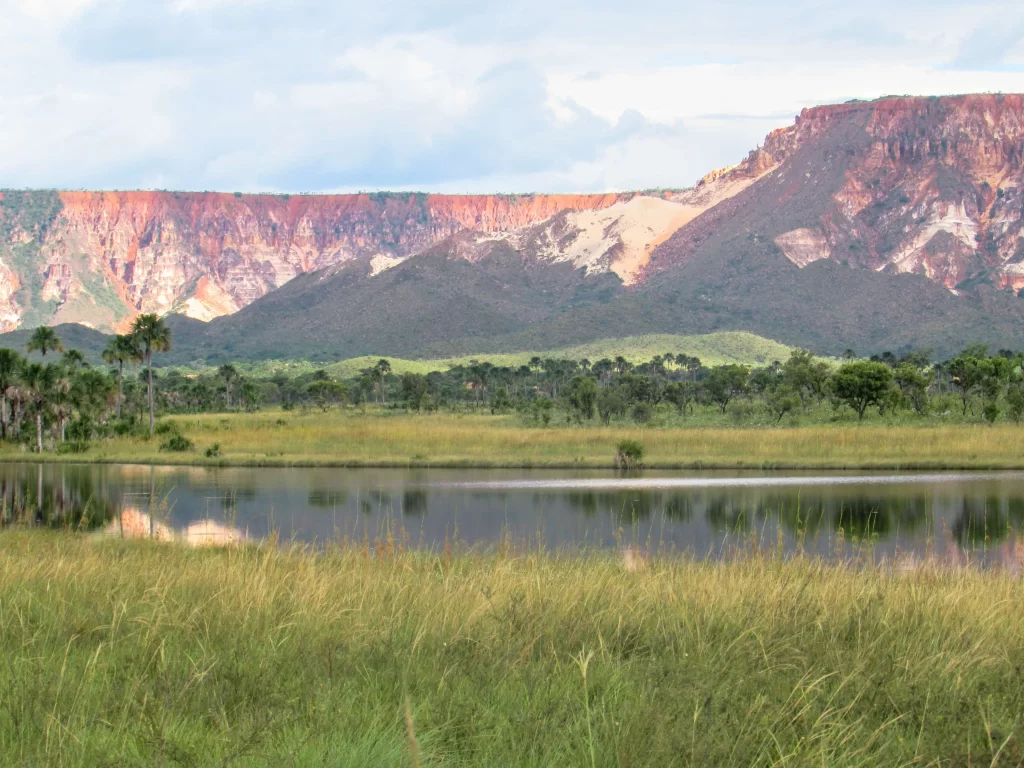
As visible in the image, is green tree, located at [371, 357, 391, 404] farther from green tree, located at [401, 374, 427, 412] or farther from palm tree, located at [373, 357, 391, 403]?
green tree, located at [401, 374, 427, 412]

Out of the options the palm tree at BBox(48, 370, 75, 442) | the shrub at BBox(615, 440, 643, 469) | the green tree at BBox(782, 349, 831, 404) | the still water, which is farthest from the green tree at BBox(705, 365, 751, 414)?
the palm tree at BBox(48, 370, 75, 442)

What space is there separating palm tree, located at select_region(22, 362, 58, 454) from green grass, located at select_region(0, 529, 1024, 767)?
5176 cm

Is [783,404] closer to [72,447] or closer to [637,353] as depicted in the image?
[72,447]

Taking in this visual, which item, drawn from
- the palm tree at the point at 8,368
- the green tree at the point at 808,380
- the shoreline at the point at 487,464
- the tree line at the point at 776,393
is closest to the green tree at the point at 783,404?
the tree line at the point at 776,393

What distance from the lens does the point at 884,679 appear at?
208 inches

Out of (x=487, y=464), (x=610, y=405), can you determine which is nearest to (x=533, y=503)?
(x=487, y=464)

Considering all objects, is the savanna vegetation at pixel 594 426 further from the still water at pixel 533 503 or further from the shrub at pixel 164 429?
the still water at pixel 533 503

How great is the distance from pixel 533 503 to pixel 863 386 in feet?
108

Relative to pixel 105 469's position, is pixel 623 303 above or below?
above

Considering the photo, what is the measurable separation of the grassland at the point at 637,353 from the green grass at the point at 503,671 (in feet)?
440

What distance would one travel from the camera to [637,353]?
480 ft

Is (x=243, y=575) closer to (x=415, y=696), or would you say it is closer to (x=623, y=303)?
(x=415, y=696)

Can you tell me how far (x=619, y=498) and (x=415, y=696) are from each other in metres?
26.2

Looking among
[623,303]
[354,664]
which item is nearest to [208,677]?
[354,664]
